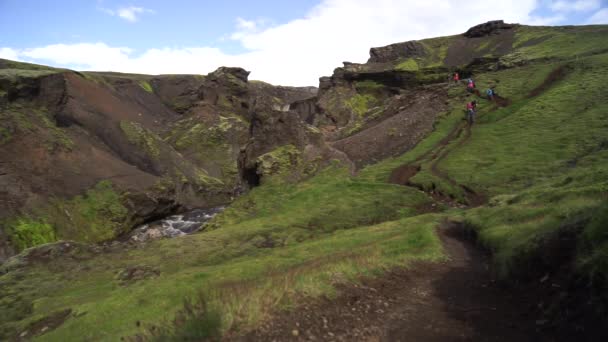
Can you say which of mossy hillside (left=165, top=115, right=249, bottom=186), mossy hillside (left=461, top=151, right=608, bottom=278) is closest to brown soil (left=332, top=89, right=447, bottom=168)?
mossy hillside (left=165, top=115, right=249, bottom=186)

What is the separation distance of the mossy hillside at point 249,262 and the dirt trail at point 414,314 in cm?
66

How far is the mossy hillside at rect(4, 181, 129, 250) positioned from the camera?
1272 inches

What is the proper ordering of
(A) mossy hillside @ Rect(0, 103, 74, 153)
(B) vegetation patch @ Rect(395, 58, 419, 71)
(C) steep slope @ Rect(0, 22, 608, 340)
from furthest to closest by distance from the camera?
1. (B) vegetation patch @ Rect(395, 58, 419, 71)
2. (A) mossy hillside @ Rect(0, 103, 74, 153)
3. (C) steep slope @ Rect(0, 22, 608, 340)

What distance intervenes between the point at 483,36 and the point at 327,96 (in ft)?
222

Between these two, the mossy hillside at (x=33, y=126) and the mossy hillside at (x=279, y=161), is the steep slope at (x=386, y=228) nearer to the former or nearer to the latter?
the mossy hillside at (x=279, y=161)

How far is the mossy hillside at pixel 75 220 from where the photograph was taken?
32312mm

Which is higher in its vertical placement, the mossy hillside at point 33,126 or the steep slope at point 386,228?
the mossy hillside at point 33,126

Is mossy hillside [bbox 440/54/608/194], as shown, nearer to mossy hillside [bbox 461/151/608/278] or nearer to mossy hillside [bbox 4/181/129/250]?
mossy hillside [bbox 461/151/608/278]

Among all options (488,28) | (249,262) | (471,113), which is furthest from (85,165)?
(488,28)

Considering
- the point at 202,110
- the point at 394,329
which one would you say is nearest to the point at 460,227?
the point at 394,329

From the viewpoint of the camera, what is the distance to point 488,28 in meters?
128

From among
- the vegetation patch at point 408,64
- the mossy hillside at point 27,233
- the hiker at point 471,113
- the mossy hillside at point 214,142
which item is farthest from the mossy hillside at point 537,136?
the vegetation patch at point 408,64

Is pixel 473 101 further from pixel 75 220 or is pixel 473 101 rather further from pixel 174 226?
pixel 75 220

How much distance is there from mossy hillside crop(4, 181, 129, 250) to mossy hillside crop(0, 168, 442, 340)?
13.6 m
